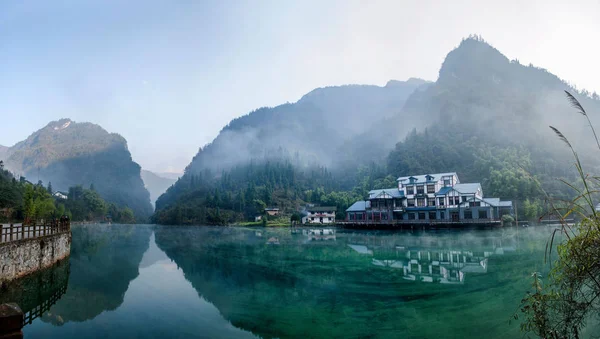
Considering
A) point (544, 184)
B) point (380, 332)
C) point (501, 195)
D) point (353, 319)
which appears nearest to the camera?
point (380, 332)

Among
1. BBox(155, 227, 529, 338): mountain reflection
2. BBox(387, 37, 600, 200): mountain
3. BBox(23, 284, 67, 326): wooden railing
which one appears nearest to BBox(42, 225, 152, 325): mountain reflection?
BBox(23, 284, 67, 326): wooden railing

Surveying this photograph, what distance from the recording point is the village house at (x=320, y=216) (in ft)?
293

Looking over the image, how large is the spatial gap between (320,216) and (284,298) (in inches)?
3002

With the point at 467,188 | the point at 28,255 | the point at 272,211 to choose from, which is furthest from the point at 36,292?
the point at 272,211

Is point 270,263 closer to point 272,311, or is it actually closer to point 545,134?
point 272,311

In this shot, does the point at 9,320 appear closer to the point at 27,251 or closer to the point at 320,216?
the point at 27,251

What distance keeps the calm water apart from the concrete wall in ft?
2.48

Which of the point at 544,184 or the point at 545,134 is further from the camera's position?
the point at 545,134

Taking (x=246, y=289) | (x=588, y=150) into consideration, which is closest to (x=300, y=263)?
(x=246, y=289)

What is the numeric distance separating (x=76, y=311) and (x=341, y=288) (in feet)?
40.2

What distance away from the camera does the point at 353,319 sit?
466 inches

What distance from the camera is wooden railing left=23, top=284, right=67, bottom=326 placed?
12.4 metres

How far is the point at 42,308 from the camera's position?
13688 millimetres

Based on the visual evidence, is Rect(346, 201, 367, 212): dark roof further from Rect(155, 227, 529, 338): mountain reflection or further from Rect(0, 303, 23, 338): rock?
Rect(0, 303, 23, 338): rock
